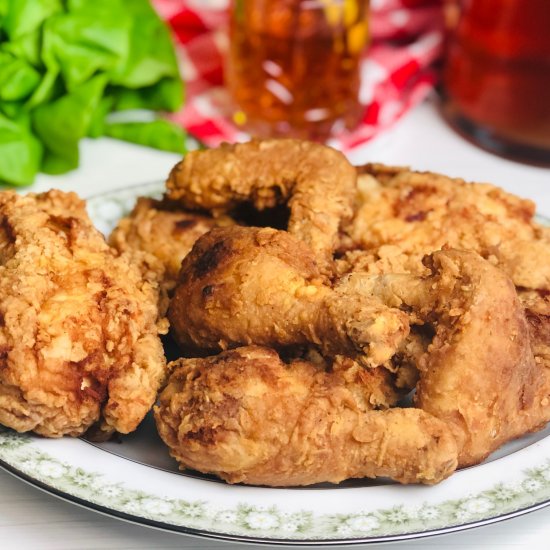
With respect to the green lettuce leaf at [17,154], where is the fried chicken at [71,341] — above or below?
above

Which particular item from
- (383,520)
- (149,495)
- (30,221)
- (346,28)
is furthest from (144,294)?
(346,28)

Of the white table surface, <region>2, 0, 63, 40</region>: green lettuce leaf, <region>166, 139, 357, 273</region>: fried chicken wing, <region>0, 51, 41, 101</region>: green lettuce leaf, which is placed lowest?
the white table surface

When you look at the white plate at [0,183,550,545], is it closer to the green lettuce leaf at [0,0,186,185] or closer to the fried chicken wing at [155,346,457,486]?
the fried chicken wing at [155,346,457,486]

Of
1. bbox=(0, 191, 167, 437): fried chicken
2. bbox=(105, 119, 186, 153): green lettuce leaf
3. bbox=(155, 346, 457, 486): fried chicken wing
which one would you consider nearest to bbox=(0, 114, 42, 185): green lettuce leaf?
bbox=(105, 119, 186, 153): green lettuce leaf

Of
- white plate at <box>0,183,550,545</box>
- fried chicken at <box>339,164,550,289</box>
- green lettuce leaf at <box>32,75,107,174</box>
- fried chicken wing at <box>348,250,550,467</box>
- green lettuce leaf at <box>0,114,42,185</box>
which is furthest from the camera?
green lettuce leaf at <box>32,75,107,174</box>

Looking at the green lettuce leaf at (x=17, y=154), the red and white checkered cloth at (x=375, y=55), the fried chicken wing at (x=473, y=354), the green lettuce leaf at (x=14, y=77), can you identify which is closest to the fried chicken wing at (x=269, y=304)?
the fried chicken wing at (x=473, y=354)

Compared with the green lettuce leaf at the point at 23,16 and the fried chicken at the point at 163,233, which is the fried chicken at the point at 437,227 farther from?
the green lettuce leaf at the point at 23,16
